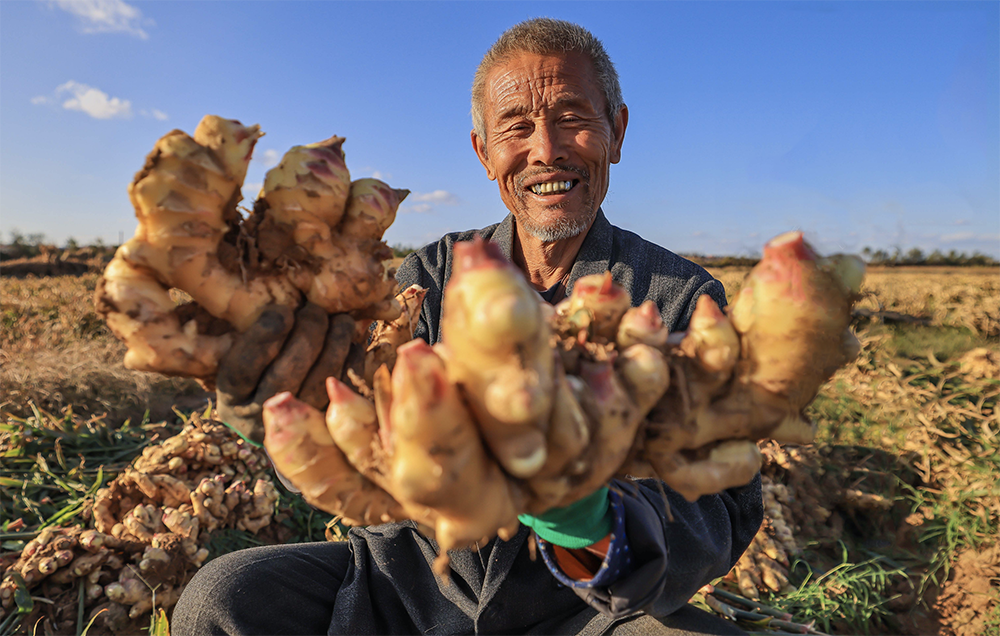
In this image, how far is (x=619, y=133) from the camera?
2980mm

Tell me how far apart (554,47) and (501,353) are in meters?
2.31

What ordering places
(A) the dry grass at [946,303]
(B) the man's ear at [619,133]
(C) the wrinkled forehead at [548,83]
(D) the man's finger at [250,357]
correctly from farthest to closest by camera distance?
(A) the dry grass at [946,303] → (B) the man's ear at [619,133] → (C) the wrinkled forehead at [548,83] → (D) the man's finger at [250,357]

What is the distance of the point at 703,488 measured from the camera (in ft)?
3.37

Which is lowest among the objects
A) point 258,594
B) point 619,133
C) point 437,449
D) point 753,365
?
point 258,594

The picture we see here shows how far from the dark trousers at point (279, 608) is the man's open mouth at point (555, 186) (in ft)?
6.33

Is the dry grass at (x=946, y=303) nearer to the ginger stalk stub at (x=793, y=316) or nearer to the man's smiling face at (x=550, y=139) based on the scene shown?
the man's smiling face at (x=550, y=139)

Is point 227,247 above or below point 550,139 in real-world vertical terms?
below

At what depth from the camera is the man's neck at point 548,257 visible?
278cm

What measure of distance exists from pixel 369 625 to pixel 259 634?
15.4 inches

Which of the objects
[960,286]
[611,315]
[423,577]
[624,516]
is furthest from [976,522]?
[960,286]

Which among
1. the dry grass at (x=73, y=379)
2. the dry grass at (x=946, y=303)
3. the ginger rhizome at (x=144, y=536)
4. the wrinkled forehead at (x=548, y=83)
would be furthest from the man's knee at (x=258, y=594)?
the dry grass at (x=946, y=303)

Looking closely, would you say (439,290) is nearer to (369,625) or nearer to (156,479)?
(369,625)

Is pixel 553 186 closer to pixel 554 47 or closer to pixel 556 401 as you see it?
pixel 554 47

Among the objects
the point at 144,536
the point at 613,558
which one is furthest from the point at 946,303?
the point at 144,536
